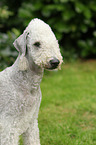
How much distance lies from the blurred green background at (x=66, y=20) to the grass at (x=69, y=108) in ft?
3.93

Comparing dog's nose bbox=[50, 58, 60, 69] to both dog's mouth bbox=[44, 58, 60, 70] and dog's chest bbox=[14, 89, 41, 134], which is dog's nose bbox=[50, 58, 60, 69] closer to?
dog's mouth bbox=[44, 58, 60, 70]

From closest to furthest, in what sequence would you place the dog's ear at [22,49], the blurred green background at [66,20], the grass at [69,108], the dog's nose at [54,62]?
1. the dog's nose at [54,62]
2. the dog's ear at [22,49]
3. the grass at [69,108]
4. the blurred green background at [66,20]

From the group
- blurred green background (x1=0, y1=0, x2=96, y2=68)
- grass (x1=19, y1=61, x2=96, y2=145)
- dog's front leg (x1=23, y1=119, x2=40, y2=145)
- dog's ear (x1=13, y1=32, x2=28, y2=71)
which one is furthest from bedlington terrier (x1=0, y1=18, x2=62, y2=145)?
blurred green background (x1=0, y1=0, x2=96, y2=68)

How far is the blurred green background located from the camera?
25.2 feet

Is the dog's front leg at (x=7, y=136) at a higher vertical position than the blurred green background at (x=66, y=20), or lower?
lower

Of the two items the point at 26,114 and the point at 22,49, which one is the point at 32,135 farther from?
the point at 22,49

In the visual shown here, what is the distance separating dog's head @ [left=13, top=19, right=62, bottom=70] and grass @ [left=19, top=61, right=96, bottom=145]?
1679mm

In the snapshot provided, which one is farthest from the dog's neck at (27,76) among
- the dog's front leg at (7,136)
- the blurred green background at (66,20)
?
the blurred green background at (66,20)

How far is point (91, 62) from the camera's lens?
8469 mm

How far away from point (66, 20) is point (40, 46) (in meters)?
6.01

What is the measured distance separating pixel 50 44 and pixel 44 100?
3.20 m

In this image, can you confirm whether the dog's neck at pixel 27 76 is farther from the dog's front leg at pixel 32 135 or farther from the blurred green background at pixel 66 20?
the blurred green background at pixel 66 20

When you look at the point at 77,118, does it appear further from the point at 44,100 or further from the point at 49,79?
the point at 49,79

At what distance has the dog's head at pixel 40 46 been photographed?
2.18 meters
